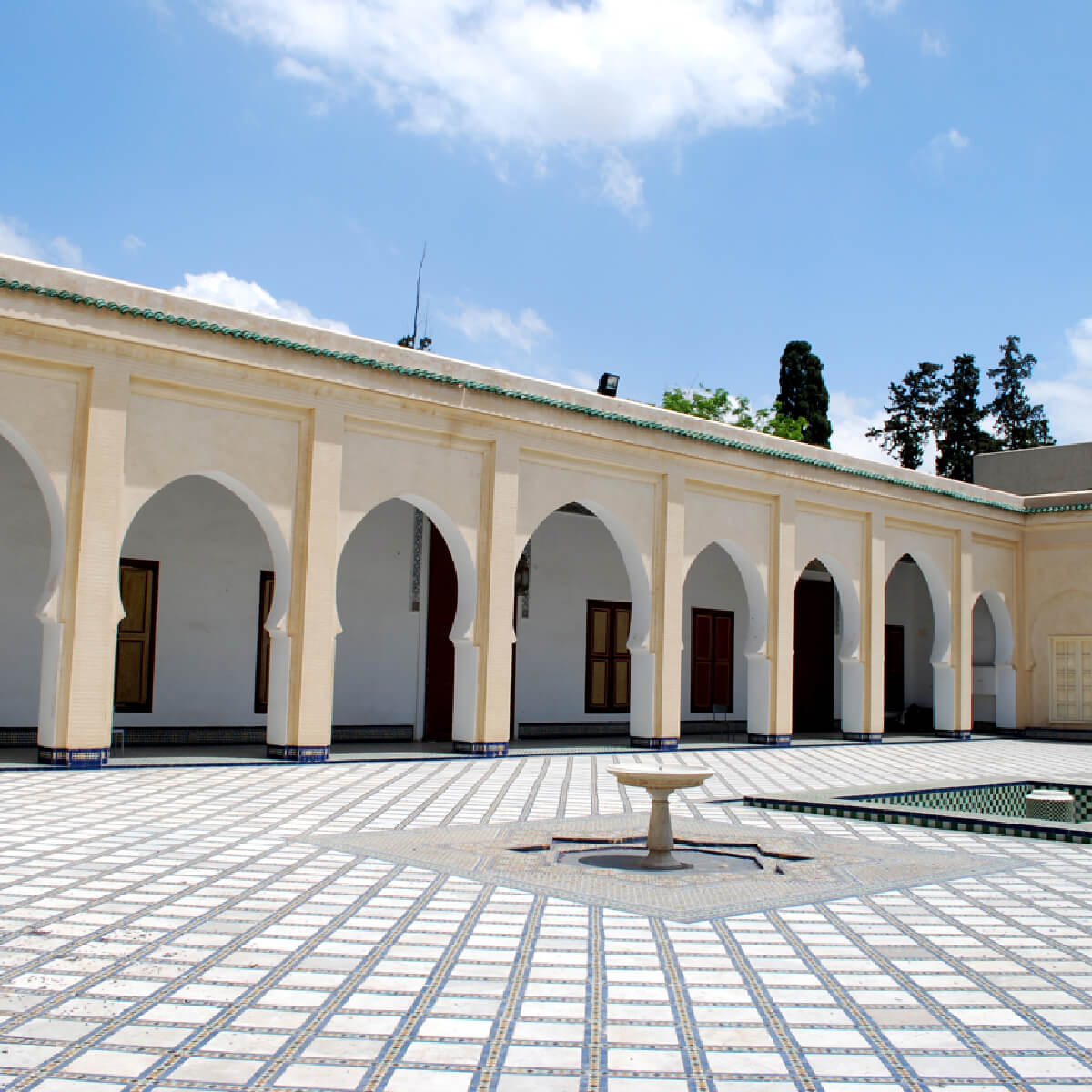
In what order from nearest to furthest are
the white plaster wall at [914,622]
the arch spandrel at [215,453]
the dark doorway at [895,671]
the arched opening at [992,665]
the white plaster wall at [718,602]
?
the arch spandrel at [215,453] → the white plaster wall at [718,602] → the arched opening at [992,665] → the dark doorway at [895,671] → the white plaster wall at [914,622]

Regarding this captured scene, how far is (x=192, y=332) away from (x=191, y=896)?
5.58 meters

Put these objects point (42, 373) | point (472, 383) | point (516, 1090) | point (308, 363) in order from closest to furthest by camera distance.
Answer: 1. point (516, 1090)
2. point (42, 373)
3. point (308, 363)
4. point (472, 383)

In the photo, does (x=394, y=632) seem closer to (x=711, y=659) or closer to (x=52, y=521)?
(x=52, y=521)

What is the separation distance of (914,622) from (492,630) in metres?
10.6

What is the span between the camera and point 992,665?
1819 centimetres

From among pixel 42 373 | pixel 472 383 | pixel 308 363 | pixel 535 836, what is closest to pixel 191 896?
pixel 535 836

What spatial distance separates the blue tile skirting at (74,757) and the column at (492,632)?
333cm

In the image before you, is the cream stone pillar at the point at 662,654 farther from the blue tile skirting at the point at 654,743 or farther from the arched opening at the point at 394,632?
the arched opening at the point at 394,632

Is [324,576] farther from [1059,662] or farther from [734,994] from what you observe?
[1059,662]

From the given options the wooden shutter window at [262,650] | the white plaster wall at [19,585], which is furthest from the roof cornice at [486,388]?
the wooden shutter window at [262,650]

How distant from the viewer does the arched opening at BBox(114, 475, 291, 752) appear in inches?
430

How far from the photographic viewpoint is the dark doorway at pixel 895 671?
18.9 m

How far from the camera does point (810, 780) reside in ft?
32.6

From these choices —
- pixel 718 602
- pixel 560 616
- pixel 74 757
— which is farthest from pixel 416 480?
pixel 718 602
